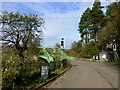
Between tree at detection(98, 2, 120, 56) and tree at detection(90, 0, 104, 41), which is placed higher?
tree at detection(90, 0, 104, 41)

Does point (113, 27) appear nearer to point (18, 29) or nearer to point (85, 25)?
point (18, 29)

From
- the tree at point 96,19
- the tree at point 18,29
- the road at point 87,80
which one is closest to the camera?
the road at point 87,80

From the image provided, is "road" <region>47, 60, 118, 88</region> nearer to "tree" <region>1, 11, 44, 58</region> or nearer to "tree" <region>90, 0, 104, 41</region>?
"tree" <region>1, 11, 44, 58</region>

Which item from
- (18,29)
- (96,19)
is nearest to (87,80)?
(18,29)

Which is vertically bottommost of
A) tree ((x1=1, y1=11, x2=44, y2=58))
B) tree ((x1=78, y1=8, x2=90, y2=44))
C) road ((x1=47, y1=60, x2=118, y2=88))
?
road ((x1=47, y1=60, x2=118, y2=88))

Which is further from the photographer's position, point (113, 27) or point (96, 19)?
point (96, 19)

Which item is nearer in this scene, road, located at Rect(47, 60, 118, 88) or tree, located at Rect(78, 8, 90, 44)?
road, located at Rect(47, 60, 118, 88)

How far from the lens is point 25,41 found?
1939cm

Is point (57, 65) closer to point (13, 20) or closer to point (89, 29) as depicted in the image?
point (13, 20)

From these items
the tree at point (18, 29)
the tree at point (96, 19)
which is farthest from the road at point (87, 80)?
the tree at point (96, 19)

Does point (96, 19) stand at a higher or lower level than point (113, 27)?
higher

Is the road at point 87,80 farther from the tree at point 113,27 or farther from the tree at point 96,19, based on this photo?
the tree at point 96,19

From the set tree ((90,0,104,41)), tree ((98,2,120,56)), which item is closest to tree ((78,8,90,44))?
tree ((90,0,104,41))

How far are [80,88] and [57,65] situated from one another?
1317cm
